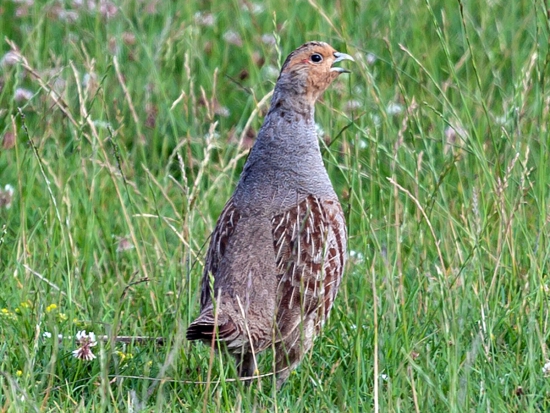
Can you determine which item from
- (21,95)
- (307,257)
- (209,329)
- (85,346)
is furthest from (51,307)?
(21,95)

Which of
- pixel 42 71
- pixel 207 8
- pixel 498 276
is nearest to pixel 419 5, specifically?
pixel 207 8

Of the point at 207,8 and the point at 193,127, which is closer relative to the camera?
the point at 193,127

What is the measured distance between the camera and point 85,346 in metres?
3.82

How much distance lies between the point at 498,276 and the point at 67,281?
72.1 inches

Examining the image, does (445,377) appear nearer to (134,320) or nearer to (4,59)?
(134,320)

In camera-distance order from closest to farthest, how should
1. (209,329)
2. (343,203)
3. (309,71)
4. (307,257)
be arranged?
(209,329)
(307,257)
(309,71)
(343,203)

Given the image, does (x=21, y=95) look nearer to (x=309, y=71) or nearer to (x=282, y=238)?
(x=309, y=71)

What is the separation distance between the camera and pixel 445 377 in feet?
11.8

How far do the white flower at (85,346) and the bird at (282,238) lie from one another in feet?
1.45

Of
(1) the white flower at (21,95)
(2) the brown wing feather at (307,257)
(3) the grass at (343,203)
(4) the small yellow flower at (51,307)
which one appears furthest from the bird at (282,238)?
(1) the white flower at (21,95)

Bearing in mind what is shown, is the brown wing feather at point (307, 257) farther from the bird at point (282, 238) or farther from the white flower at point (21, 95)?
the white flower at point (21, 95)

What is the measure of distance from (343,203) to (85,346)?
1610mm

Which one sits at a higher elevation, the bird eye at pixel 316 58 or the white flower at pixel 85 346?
the bird eye at pixel 316 58

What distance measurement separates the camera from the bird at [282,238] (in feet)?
12.6
